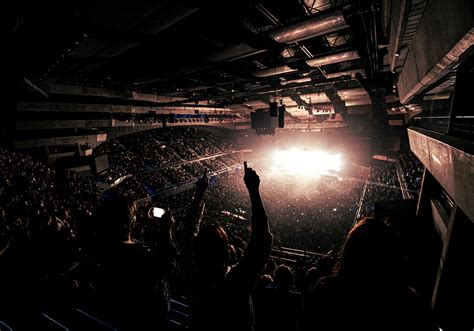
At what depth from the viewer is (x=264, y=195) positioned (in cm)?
2156

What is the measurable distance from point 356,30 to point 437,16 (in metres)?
2.38

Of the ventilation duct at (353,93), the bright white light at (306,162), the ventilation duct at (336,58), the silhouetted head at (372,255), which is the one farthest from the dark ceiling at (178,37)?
the bright white light at (306,162)

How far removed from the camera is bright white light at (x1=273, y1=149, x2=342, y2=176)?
2597cm

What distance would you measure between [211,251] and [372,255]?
0.99 metres

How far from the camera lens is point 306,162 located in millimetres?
29109

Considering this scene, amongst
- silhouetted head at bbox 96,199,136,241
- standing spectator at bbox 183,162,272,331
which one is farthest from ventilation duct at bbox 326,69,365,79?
silhouetted head at bbox 96,199,136,241

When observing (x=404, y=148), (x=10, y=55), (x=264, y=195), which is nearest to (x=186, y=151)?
(x=264, y=195)

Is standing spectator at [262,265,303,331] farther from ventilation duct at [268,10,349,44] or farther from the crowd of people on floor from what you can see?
ventilation duct at [268,10,349,44]

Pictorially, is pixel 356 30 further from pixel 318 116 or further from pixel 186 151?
pixel 186 151

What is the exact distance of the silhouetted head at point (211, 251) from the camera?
152cm

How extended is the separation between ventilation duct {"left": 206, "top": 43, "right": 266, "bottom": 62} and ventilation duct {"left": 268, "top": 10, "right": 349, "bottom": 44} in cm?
78

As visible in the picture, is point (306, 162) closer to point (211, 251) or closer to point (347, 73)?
point (347, 73)

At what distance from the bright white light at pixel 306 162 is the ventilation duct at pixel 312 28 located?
74.0 feet

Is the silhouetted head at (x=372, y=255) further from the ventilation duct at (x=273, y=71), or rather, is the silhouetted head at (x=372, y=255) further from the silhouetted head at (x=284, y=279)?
the ventilation duct at (x=273, y=71)
